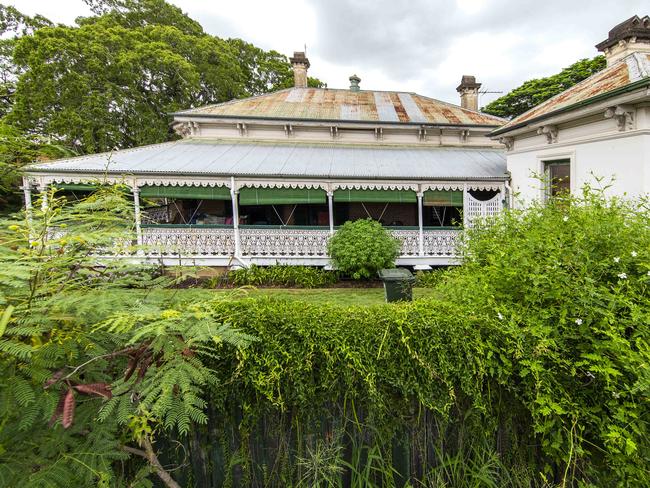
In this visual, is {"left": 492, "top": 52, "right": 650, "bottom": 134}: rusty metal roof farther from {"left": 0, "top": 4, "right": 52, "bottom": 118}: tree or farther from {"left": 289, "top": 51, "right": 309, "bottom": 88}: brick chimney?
{"left": 0, "top": 4, "right": 52, "bottom": 118}: tree

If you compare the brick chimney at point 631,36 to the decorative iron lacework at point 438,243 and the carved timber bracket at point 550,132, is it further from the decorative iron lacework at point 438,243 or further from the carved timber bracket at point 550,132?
the decorative iron lacework at point 438,243

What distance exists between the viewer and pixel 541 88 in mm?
29641

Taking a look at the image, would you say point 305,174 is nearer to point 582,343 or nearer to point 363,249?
point 363,249

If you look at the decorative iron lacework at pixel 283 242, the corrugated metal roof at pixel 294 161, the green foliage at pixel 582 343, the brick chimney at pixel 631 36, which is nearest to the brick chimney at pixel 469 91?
the corrugated metal roof at pixel 294 161

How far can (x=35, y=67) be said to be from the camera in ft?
58.0

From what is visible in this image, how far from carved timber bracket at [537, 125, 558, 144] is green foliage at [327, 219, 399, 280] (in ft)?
18.0

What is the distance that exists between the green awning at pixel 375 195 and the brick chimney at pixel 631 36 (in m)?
7.97

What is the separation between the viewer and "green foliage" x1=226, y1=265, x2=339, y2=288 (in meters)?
10.1

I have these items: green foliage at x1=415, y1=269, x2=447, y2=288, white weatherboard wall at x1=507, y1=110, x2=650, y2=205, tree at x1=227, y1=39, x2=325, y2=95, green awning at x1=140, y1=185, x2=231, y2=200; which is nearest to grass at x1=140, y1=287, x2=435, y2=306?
green foliage at x1=415, y1=269, x2=447, y2=288

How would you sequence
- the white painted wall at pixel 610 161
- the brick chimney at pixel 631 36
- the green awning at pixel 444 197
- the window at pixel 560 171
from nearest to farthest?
the white painted wall at pixel 610 161 < the window at pixel 560 171 < the brick chimney at pixel 631 36 < the green awning at pixel 444 197

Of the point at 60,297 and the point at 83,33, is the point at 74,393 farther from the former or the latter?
the point at 83,33

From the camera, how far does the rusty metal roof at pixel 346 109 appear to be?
14102 mm

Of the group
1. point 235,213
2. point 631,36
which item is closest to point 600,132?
point 631,36

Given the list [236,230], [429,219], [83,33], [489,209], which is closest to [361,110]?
[429,219]
